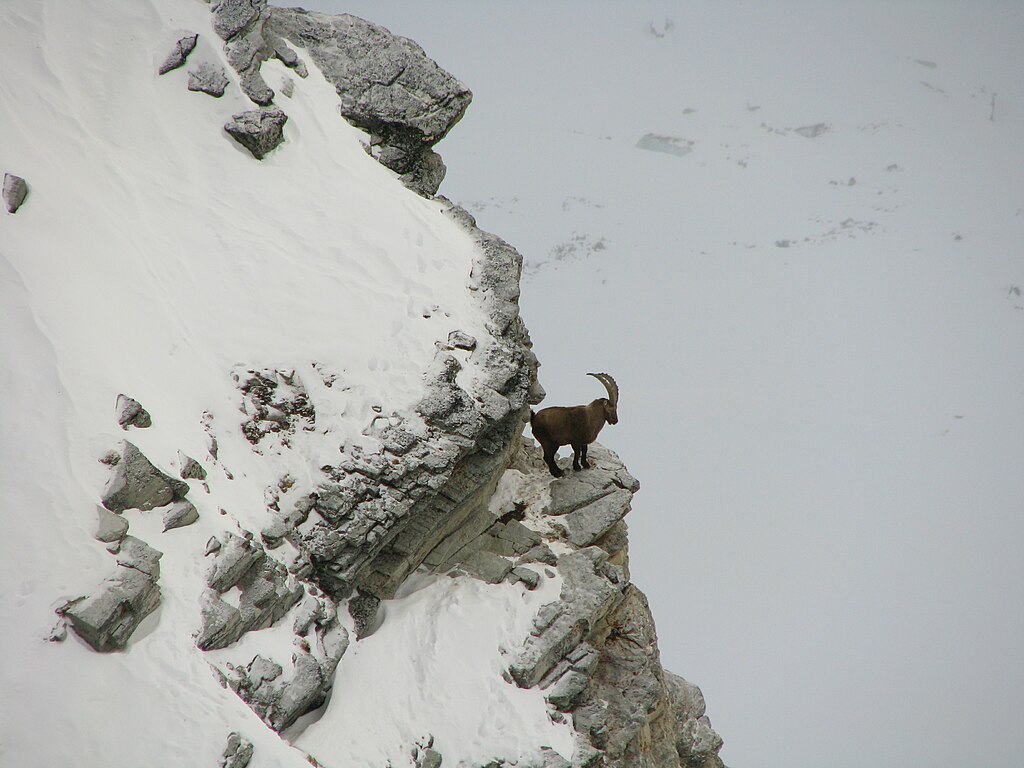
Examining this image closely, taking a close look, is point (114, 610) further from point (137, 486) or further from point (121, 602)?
point (137, 486)

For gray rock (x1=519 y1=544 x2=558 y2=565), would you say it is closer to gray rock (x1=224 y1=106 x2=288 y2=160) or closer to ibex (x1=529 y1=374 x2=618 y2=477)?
ibex (x1=529 y1=374 x2=618 y2=477)

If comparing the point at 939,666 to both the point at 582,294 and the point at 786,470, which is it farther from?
the point at 582,294

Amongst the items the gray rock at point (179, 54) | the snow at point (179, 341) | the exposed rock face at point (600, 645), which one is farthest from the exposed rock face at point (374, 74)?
the exposed rock face at point (600, 645)

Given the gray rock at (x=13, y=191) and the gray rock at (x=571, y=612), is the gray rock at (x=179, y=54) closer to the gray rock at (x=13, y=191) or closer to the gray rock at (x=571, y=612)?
the gray rock at (x=13, y=191)

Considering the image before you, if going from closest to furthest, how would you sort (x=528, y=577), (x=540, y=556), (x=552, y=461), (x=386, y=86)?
(x=528, y=577) < (x=540, y=556) < (x=552, y=461) < (x=386, y=86)

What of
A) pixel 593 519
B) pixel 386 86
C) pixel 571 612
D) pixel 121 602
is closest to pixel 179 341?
pixel 121 602

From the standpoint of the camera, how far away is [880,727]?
19.2 meters

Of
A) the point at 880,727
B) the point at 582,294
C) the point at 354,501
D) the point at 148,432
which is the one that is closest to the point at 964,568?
the point at 880,727

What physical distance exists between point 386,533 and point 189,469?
7.33 ft

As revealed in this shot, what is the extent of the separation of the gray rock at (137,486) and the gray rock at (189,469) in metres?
0.31

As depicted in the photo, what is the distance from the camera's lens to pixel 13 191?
907 centimetres

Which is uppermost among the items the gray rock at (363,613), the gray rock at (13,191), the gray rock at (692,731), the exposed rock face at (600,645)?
the gray rock at (13,191)

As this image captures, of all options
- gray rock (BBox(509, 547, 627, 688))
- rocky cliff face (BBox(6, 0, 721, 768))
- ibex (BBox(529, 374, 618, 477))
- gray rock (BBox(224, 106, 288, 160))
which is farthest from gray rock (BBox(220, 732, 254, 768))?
gray rock (BBox(224, 106, 288, 160))

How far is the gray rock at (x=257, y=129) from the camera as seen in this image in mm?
11859
